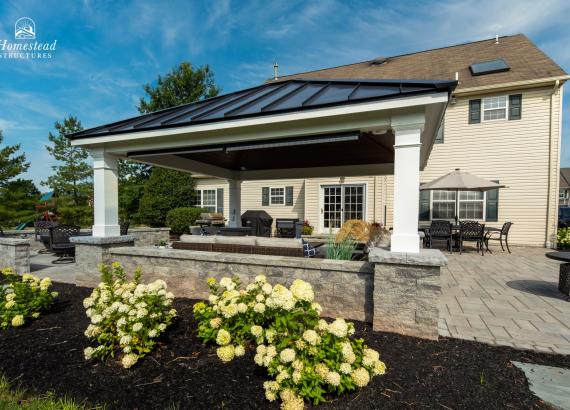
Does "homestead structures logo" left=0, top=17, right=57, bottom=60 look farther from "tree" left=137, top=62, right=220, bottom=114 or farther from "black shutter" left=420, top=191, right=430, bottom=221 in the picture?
"tree" left=137, top=62, right=220, bottom=114

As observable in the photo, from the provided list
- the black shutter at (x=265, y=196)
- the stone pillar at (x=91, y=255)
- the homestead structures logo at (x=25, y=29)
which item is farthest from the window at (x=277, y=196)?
the homestead structures logo at (x=25, y=29)

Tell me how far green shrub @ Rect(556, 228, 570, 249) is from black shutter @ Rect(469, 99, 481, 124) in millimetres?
4846

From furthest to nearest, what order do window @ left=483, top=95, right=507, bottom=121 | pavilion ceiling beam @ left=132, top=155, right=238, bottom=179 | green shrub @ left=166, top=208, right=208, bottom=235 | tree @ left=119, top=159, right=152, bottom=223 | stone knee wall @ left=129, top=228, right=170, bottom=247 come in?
tree @ left=119, top=159, right=152, bottom=223
green shrub @ left=166, top=208, right=208, bottom=235
window @ left=483, top=95, right=507, bottom=121
stone knee wall @ left=129, top=228, right=170, bottom=247
pavilion ceiling beam @ left=132, top=155, right=238, bottom=179

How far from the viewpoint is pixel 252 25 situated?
10.9m

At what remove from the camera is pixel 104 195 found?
491 centimetres

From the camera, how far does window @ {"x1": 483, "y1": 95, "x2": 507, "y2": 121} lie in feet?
33.6

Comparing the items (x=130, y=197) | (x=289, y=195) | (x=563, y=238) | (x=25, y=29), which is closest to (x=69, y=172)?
(x=130, y=197)

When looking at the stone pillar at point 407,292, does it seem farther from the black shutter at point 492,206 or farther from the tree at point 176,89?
the tree at point 176,89

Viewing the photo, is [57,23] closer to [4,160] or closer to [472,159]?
[4,160]

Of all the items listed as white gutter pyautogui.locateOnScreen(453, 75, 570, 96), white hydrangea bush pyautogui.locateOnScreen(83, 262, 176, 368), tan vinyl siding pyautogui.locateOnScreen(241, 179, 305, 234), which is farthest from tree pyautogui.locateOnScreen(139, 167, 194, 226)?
white gutter pyautogui.locateOnScreen(453, 75, 570, 96)

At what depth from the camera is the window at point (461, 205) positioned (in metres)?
10.8

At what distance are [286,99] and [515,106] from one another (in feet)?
34.5

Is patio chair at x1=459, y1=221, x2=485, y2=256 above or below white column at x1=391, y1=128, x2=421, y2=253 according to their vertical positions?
below

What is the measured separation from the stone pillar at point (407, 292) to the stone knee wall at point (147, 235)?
821 cm
